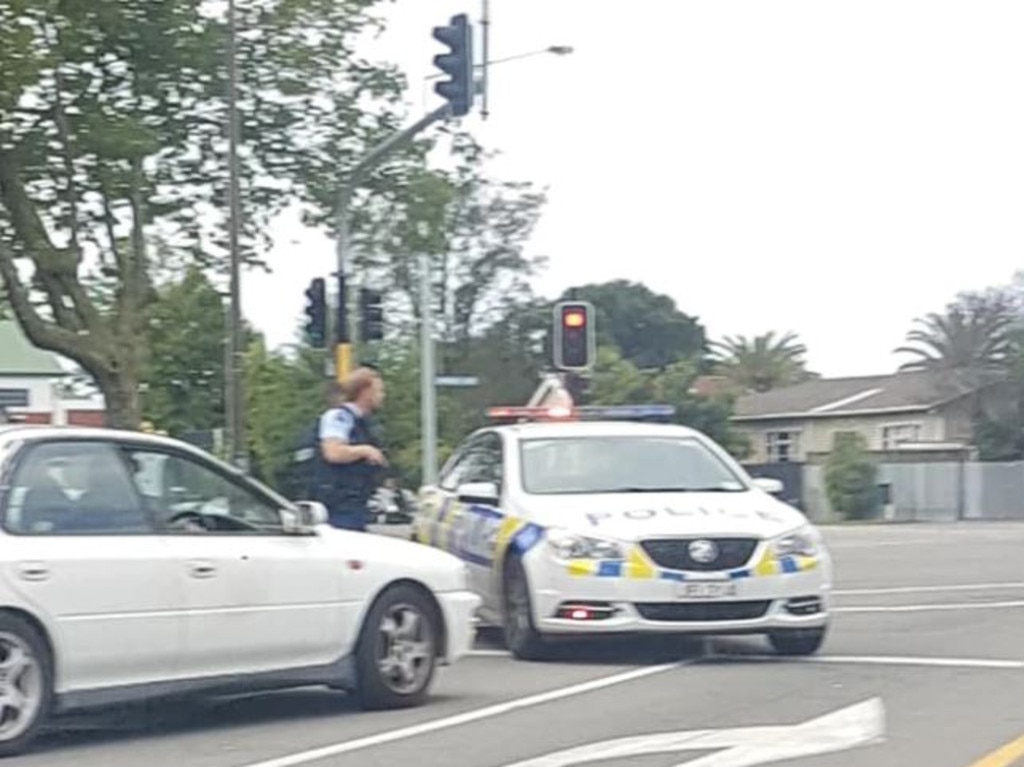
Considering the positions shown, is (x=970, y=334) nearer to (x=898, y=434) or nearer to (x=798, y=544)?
(x=898, y=434)

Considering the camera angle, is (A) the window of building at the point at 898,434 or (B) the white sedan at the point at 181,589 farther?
(A) the window of building at the point at 898,434

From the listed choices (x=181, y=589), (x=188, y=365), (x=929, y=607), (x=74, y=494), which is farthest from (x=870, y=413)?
(x=74, y=494)

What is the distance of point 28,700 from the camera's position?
32.9 ft

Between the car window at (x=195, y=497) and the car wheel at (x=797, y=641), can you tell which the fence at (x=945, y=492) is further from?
the car window at (x=195, y=497)

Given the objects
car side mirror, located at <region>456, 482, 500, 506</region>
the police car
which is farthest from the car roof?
car side mirror, located at <region>456, 482, 500, 506</region>

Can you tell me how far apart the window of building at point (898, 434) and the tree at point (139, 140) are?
48.4m

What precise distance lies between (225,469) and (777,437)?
78010 millimetres

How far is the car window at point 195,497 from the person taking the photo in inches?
428

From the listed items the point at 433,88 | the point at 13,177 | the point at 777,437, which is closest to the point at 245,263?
the point at 13,177

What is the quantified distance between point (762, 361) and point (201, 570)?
9851cm

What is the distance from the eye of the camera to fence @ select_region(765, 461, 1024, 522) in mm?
61688

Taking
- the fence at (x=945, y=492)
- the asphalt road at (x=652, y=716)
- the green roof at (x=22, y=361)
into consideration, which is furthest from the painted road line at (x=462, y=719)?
the green roof at (x=22, y=361)

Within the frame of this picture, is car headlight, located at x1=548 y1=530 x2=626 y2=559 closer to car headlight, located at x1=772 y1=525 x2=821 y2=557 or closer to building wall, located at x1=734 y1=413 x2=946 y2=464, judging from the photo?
car headlight, located at x1=772 y1=525 x2=821 y2=557

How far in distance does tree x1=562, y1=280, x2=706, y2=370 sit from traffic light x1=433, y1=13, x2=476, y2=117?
8621cm
